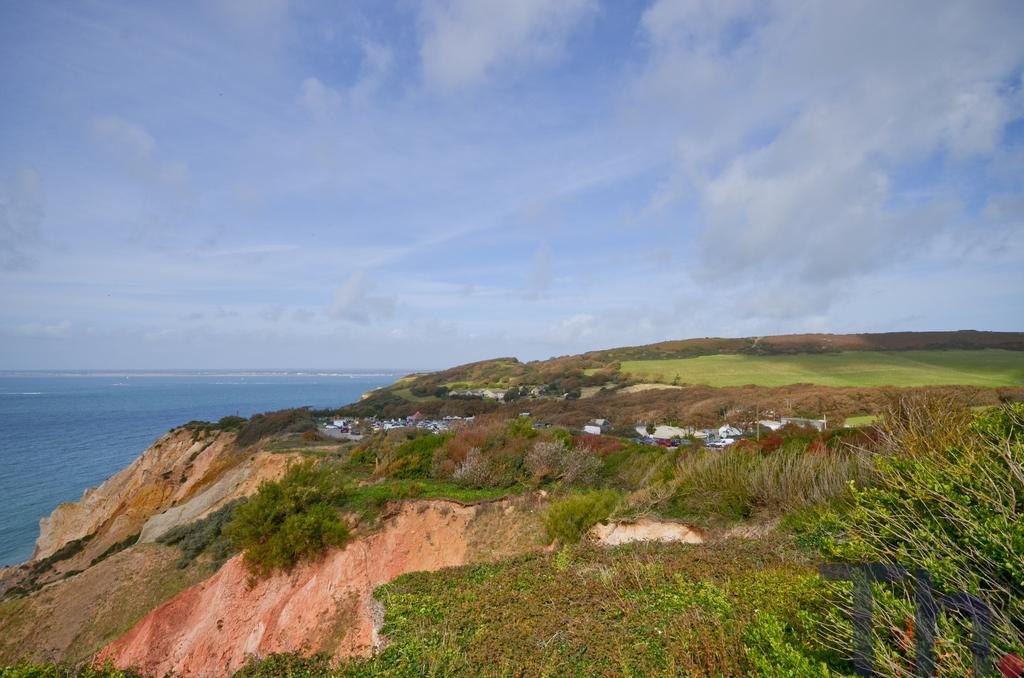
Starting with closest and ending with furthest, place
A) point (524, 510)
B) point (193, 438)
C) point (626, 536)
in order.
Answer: point (626, 536) → point (524, 510) → point (193, 438)

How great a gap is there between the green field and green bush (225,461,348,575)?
124 feet

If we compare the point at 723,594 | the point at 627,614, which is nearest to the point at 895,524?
the point at 723,594

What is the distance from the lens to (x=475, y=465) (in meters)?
13.8

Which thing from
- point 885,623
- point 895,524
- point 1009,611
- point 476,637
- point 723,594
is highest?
point 895,524

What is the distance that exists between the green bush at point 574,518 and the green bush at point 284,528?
4196 mm

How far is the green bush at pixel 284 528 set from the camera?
9.72m

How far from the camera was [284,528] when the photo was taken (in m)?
9.88

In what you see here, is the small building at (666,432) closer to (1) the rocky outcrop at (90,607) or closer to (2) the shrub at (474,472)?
(2) the shrub at (474,472)

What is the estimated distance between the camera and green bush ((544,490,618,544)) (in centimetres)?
1026

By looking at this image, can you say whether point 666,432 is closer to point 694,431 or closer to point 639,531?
point 694,431

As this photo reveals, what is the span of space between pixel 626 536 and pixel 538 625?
5.06m

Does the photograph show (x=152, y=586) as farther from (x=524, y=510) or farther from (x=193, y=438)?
(x=193, y=438)

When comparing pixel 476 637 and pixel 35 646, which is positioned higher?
pixel 476 637

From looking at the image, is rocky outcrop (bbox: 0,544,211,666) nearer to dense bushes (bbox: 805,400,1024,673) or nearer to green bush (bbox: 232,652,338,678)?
green bush (bbox: 232,652,338,678)
